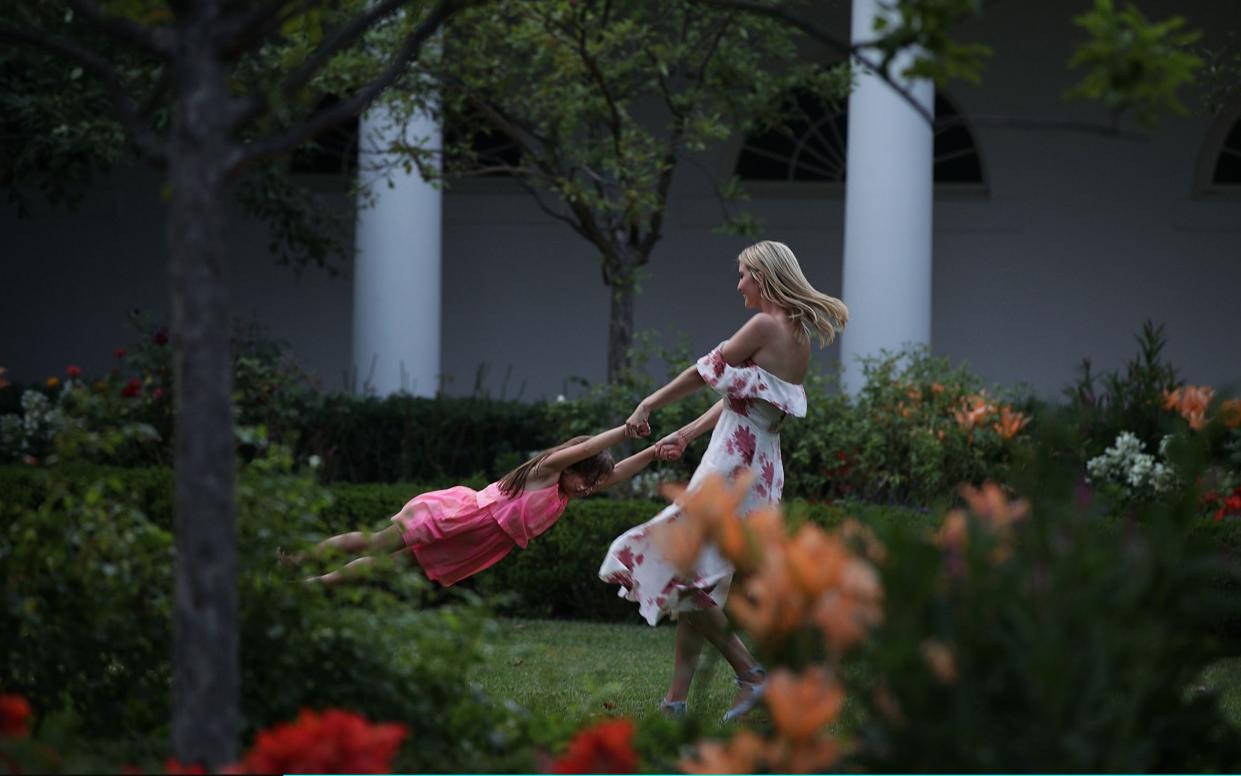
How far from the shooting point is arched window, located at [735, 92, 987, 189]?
619 inches

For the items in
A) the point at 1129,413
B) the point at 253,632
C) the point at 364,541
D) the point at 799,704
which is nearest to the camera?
the point at 799,704

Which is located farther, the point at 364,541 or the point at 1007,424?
the point at 1007,424

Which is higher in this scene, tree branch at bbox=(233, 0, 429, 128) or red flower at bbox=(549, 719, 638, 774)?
tree branch at bbox=(233, 0, 429, 128)

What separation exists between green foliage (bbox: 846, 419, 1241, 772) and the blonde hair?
283 cm

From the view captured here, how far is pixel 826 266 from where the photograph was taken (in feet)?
52.0

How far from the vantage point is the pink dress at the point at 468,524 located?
238 inches

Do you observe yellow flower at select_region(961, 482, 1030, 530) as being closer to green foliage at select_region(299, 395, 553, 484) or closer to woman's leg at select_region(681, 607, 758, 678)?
woman's leg at select_region(681, 607, 758, 678)

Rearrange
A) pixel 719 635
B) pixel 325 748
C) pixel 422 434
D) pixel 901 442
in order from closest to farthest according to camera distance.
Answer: pixel 325 748, pixel 719 635, pixel 901 442, pixel 422 434

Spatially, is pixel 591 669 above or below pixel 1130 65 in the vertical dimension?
below

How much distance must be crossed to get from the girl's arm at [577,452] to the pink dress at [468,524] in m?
0.10

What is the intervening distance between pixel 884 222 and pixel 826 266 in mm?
4661

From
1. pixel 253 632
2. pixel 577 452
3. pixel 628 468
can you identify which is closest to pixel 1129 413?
pixel 628 468

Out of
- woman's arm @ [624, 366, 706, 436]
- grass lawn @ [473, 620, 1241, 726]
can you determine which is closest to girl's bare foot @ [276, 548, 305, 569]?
grass lawn @ [473, 620, 1241, 726]

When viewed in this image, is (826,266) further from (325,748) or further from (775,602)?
(325,748)
